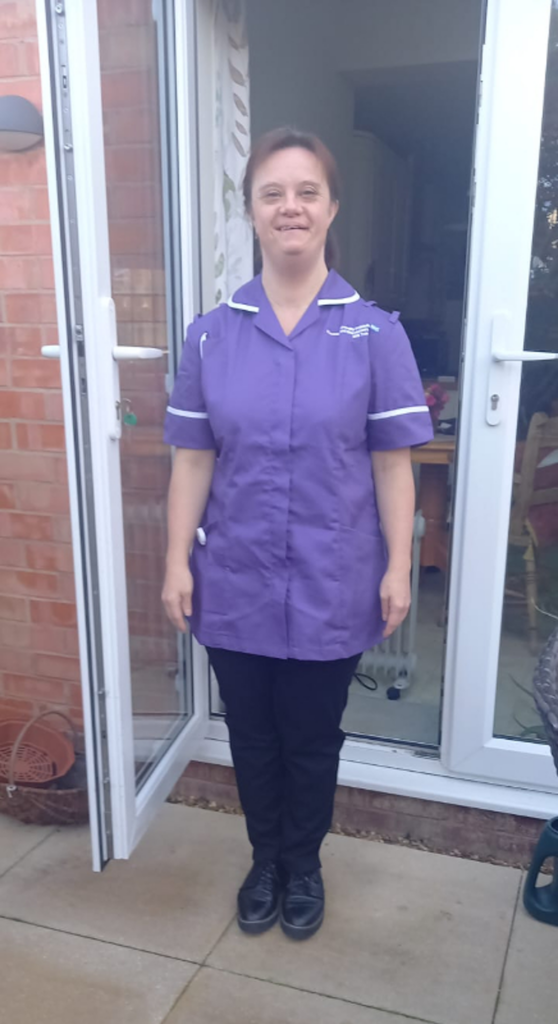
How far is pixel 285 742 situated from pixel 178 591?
0.39 meters

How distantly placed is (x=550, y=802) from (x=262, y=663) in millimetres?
843

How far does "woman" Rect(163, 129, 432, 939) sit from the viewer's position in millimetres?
1490

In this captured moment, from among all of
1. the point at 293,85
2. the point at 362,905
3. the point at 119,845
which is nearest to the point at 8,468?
the point at 119,845

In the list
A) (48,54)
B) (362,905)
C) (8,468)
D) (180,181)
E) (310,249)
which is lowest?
(362,905)

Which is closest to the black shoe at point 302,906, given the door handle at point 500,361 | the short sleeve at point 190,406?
the short sleeve at point 190,406

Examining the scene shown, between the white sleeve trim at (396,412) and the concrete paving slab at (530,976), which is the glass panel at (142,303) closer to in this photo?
the white sleeve trim at (396,412)

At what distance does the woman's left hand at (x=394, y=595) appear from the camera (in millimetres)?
1580

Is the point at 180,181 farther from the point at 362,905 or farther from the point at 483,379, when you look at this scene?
the point at 362,905

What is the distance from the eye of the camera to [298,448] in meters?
1.49

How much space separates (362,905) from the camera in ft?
6.18

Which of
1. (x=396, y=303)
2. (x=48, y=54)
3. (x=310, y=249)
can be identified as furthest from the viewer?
(x=396, y=303)

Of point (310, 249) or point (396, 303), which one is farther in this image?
point (396, 303)

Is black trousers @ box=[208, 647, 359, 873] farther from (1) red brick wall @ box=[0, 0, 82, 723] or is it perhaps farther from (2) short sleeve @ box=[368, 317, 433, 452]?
(1) red brick wall @ box=[0, 0, 82, 723]

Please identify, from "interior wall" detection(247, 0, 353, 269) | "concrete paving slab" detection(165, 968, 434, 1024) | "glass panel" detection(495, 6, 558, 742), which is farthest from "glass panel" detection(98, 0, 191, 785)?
"interior wall" detection(247, 0, 353, 269)
